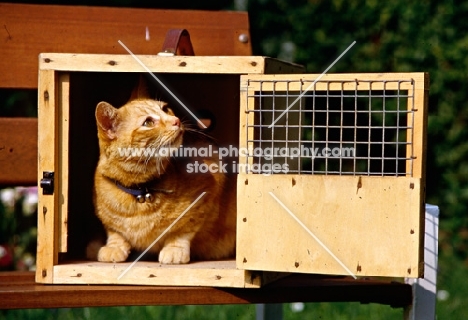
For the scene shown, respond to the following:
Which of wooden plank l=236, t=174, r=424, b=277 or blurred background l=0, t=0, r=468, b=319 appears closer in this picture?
wooden plank l=236, t=174, r=424, b=277

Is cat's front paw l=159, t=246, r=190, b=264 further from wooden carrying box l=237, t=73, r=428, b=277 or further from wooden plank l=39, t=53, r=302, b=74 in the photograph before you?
wooden plank l=39, t=53, r=302, b=74

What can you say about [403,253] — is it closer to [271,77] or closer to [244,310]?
[271,77]

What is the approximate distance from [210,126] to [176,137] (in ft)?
1.52

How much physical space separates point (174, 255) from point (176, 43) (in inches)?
23.7

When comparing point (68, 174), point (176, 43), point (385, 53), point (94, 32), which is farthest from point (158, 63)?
point (385, 53)

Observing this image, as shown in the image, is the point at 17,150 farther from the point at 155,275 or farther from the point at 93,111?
the point at 155,275

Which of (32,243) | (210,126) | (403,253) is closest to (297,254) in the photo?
(403,253)

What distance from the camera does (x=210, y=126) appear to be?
2945 mm

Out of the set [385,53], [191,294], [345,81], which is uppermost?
[385,53]

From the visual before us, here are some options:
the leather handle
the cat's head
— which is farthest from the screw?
the cat's head

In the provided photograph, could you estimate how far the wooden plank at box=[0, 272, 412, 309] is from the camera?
2.25 metres

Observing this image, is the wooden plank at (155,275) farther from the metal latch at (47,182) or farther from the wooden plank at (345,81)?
the wooden plank at (345,81)

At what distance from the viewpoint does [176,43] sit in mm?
2451

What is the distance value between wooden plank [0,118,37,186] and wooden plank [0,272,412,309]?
1.77 feet
